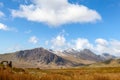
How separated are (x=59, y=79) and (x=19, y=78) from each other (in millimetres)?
4116

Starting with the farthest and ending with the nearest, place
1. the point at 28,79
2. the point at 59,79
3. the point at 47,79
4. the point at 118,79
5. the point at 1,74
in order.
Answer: the point at 118,79, the point at 59,79, the point at 47,79, the point at 28,79, the point at 1,74

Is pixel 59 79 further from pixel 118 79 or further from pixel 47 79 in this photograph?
pixel 118 79

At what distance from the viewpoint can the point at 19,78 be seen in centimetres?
1223

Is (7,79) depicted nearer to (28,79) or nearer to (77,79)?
(28,79)

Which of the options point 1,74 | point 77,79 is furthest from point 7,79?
point 77,79

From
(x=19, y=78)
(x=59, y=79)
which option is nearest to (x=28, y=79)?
(x=19, y=78)

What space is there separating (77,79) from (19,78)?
667 centimetres

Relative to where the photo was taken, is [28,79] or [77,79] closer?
[28,79]

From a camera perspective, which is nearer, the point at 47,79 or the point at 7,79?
the point at 7,79

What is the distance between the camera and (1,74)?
11656mm

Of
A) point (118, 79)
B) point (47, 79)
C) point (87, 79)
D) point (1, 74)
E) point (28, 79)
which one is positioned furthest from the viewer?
point (118, 79)

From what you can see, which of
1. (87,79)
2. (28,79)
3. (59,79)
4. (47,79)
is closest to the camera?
(28,79)

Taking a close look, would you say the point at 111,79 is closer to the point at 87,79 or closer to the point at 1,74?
the point at 87,79

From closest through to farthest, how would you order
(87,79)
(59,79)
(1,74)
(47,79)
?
(1,74)
(47,79)
(59,79)
(87,79)
